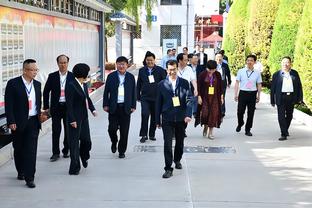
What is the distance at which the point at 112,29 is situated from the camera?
34312mm

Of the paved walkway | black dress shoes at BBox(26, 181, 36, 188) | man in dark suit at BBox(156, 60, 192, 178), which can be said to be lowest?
the paved walkway

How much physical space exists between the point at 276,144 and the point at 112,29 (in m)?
25.7

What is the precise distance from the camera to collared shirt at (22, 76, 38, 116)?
6.74m

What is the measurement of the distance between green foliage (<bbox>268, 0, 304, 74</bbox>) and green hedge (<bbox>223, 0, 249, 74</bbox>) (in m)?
7.00

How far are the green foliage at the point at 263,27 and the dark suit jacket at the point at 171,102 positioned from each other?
12.6 m

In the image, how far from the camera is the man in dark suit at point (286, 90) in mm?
10039

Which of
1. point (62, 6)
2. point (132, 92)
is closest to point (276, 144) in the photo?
point (132, 92)

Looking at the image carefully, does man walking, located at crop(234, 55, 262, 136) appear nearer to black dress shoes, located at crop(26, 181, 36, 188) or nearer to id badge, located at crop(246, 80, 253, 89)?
id badge, located at crop(246, 80, 253, 89)

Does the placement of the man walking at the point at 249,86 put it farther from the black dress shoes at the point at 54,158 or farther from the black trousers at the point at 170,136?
the black dress shoes at the point at 54,158

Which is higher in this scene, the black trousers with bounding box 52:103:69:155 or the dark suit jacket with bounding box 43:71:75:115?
the dark suit jacket with bounding box 43:71:75:115

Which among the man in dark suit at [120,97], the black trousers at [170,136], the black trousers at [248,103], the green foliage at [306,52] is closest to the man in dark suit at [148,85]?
the man in dark suit at [120,97]

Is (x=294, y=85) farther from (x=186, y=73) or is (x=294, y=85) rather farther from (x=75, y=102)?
(x=75, y=102)

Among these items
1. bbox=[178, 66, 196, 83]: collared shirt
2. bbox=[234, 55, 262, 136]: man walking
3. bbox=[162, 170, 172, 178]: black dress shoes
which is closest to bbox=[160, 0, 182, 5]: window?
bbox=[234, 55, 262, 136]: man walking

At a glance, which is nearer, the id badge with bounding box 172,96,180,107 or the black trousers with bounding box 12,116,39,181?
the black trousers with bounding box 12,116,39,181
